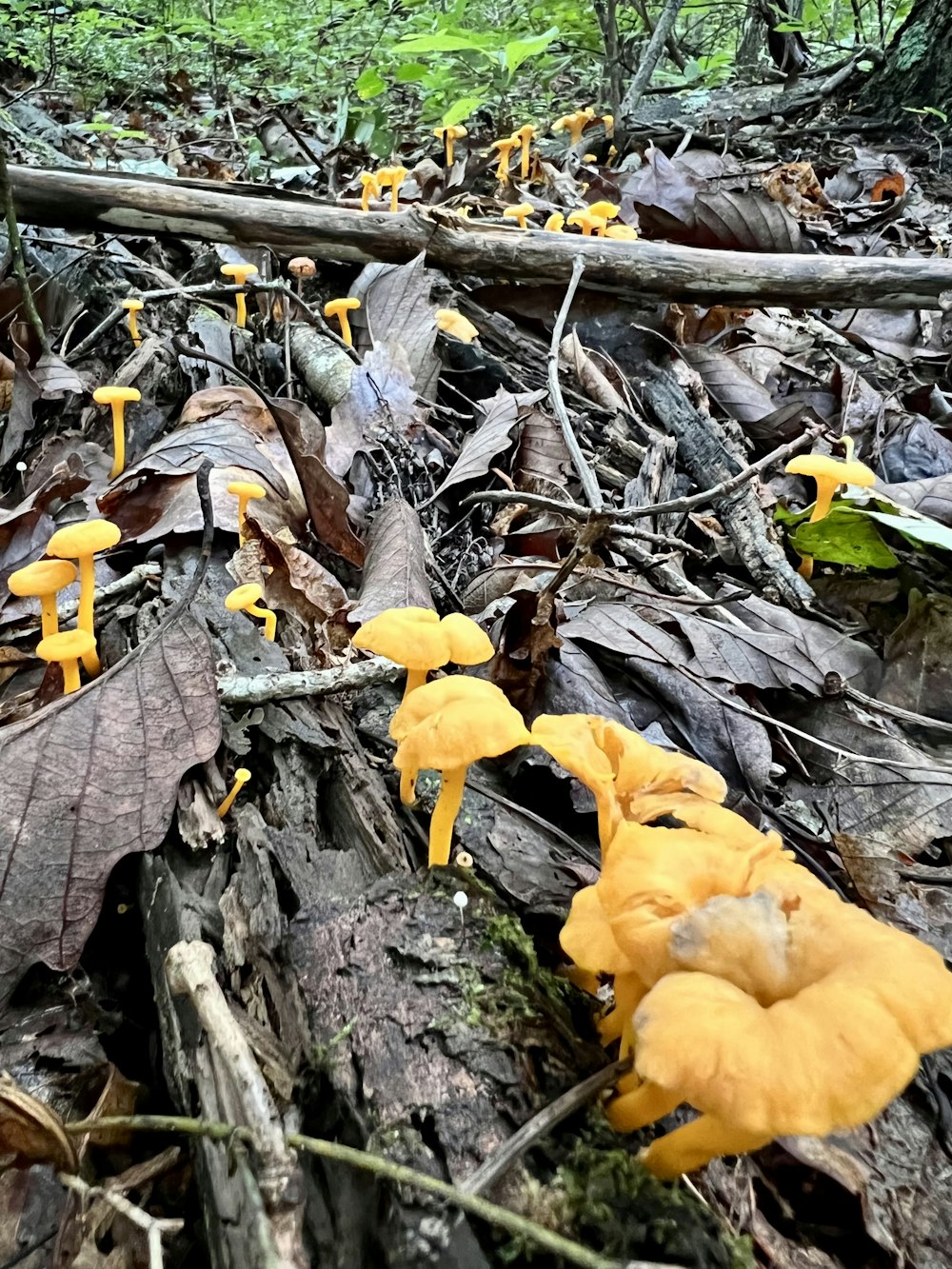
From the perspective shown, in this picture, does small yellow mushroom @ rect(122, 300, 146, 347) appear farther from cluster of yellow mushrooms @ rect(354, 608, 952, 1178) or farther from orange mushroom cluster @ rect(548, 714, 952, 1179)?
orange mushroom cluster @ rect(548, 714, 952, 1179)

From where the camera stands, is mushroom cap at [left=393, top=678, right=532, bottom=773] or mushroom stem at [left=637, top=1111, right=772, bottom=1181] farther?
mushroom cap at [left=393, top=678, right=532, bottom=773]

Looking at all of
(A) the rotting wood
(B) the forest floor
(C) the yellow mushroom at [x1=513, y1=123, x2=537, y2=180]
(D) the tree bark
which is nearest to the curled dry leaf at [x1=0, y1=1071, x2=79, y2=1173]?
(B) the forest floor

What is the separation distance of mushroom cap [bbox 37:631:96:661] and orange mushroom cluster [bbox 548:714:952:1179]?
3.46 ft

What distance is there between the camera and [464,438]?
3398 mm

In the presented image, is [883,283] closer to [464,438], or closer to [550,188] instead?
[464,438]

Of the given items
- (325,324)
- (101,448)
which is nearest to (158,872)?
(101,448)

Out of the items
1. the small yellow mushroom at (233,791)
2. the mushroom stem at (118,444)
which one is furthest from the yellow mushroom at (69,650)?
the mushroom stem at (118,444)

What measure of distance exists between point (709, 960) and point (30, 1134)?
104 cm

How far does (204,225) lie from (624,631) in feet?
10.1

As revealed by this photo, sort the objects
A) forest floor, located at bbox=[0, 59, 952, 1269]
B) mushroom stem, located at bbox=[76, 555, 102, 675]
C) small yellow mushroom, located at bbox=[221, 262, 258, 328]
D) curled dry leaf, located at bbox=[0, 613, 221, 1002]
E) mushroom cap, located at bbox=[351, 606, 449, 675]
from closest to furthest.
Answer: forest floor, located at bbox=[0, 59, 952, 1269]
curled dry leaf, located at bbox=[0, 613, 221, 1002]
mushroom cap, located at bbox=[351, 606, 449, 675]
mushroom stem, located at bbox=[76, 555, 102, 675]
small yellow mushroom, located at bbox=[221, 262, 258, 328]

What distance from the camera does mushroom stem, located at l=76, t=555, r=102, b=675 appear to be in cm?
200

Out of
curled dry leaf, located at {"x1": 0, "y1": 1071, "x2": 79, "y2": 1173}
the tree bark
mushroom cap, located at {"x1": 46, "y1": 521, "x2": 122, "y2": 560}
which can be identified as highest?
the tree bark

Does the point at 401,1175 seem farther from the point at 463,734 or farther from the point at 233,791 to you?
the point at 233,791

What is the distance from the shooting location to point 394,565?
2.48m
